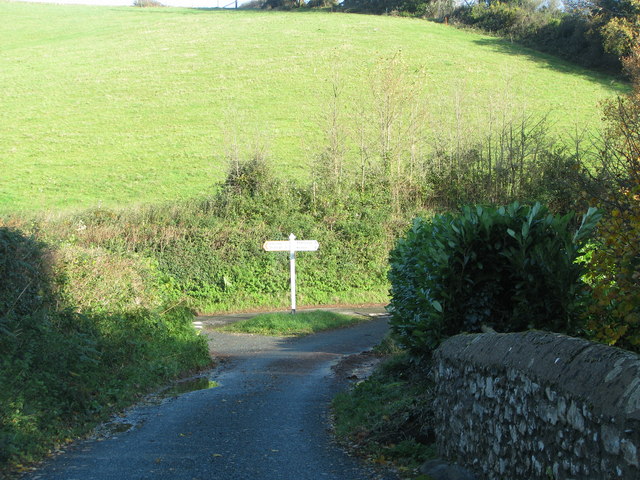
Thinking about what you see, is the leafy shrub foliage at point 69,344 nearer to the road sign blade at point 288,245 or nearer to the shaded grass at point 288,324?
the shaded grass at point 288,324

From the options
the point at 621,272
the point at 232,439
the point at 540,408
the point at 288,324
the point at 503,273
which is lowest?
the point at 288,324

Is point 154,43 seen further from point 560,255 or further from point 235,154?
point 560,255

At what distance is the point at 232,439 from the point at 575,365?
5.39 metres

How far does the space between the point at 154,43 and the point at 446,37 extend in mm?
28996

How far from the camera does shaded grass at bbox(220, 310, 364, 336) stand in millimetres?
21453

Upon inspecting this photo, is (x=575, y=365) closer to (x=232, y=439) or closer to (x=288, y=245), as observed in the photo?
(x=232, y=439)

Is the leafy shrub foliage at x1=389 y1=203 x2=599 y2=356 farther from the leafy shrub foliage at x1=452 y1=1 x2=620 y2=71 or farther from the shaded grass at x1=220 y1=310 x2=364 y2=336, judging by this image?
the leafy shrub foliage at x1=452 y1=1 x2=620 y2=71

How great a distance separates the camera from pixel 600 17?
5291 centimetres

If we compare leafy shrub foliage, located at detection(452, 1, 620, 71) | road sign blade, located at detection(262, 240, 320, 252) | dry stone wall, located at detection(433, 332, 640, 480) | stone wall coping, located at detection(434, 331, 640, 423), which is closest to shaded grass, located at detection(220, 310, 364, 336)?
road sign blade, located at detection(262, 240, 320, 252)

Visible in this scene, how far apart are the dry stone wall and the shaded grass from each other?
14521 millimetres

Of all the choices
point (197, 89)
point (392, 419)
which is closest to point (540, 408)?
point (392, 419)

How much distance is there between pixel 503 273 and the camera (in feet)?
27.8

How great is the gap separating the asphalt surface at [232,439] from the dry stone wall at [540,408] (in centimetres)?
120

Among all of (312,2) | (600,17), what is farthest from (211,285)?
(312,2)
